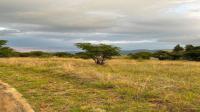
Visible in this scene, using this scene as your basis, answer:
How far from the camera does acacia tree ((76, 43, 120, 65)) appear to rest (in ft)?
102

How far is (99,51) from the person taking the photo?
3167 cm

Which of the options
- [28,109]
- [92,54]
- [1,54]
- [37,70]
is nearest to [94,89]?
[28,109]

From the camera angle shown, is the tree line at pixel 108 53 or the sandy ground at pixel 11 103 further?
the tree line at pixel 108 53

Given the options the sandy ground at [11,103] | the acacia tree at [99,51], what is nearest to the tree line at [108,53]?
the acacia tree at [99,51]

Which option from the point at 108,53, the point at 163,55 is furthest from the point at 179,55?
the point at 108,53

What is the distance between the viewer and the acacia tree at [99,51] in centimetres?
3103

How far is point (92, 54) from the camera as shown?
1260 inches

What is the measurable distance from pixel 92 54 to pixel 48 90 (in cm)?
2090

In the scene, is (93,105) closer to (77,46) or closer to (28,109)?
(28,109)

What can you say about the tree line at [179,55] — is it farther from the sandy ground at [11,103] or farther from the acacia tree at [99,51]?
the sandy ground at [11,103]

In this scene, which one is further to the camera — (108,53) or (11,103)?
(108,53)

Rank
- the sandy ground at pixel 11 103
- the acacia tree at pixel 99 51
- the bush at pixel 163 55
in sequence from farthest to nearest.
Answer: the bush at pixel 163 55 → the acacia tree at pixel 99 51 → the sandy ground at pixel 11 103

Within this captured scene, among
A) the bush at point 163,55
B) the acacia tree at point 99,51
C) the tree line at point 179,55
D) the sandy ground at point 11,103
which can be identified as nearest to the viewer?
the sandy ground at point 11,103

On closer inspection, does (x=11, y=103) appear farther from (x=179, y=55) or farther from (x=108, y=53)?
(x=179, y=55)
